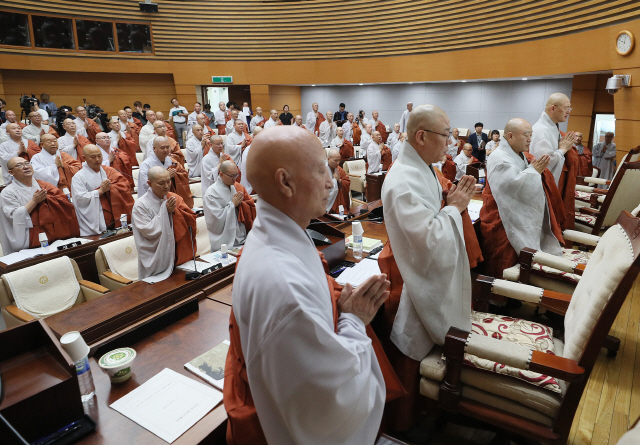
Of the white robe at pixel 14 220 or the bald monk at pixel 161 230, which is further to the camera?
the white robe at pixel 14 220

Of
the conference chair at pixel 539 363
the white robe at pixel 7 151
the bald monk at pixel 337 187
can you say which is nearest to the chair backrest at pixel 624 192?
the conference chair at pixel 539 363

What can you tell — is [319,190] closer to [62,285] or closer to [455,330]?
A: [455,330]

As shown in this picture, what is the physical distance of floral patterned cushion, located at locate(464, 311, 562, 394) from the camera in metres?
Answer: 1.87

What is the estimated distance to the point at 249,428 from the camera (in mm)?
1270

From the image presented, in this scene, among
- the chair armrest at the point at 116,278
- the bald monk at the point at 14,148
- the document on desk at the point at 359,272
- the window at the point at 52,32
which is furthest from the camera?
the window at the point at 52,32

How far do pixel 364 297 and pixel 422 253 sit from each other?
33.4 inches

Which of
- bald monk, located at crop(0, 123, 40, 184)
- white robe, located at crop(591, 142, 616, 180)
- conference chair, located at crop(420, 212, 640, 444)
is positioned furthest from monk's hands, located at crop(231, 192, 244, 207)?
white robe, located at crop(591, 142, 616, 180)

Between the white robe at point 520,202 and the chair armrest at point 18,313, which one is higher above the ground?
the white robe at point 520,202

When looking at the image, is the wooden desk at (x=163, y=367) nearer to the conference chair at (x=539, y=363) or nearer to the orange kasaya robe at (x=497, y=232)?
the conference chair at (x=539, y=363)

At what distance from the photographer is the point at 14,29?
12.8 m

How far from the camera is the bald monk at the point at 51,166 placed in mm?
A: 6246

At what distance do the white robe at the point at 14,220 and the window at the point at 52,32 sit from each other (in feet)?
38.8

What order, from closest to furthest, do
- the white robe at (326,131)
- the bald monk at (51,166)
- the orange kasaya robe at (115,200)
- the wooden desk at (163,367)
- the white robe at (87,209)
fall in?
1. the wooden desk at (163,367)
2. the white robe at (87,209)
3. the orange kasaya robe at (115,200)
4. the bald monk at (51,166)
5. the white robe at (326,131)

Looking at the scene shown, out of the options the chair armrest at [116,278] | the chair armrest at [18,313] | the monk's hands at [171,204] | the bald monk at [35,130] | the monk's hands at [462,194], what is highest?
the bald monk at [35,130]
